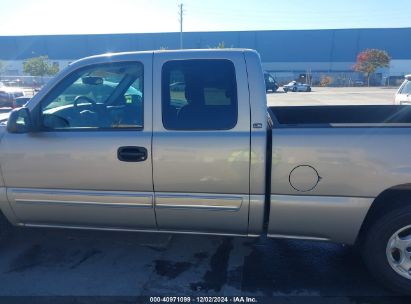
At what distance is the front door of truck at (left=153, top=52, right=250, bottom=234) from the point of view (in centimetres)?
288

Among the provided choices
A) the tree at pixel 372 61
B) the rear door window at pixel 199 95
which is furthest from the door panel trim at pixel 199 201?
the tree at pixel 372 61

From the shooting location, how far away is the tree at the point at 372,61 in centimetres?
5984

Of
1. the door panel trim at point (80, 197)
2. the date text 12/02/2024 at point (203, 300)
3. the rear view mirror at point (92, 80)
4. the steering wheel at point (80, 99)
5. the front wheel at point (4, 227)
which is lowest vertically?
the date text 12/02/2024 at point (203, 300)

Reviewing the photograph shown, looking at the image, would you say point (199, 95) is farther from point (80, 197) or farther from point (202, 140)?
point (80, 197)

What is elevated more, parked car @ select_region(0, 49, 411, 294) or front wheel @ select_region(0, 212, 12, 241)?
parked car @ select_region(0, 49, 411, 294)

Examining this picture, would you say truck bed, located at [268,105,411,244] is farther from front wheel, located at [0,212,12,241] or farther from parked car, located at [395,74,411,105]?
parked car, located at [395,74,411,105]

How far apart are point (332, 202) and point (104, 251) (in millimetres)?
2267

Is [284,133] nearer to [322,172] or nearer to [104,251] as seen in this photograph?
[322,172]

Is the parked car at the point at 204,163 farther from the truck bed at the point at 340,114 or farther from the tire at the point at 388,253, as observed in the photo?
the truck bed at the point at 340,114

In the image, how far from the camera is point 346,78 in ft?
216

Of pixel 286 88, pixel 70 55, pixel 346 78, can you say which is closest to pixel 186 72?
pixel 286 88

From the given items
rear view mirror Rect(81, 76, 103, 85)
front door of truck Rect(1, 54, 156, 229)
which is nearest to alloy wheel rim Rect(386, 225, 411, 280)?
front door of truck Rect(1, 54, 156, 229)

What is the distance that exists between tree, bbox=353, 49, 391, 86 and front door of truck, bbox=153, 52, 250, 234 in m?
64.6

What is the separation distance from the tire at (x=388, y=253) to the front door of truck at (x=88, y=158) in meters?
1.76
